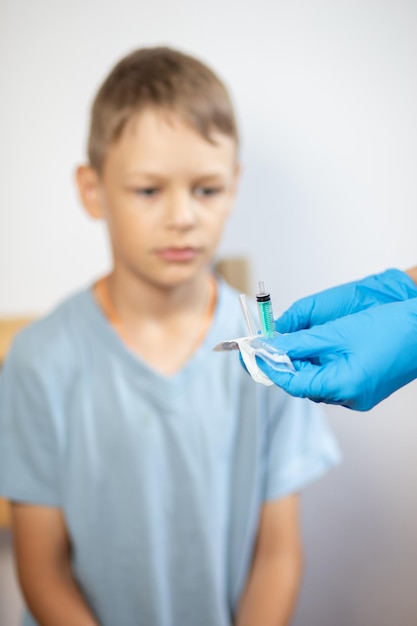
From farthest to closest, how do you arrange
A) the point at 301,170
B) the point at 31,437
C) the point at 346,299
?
the point at 301,170 → the point at 31,437 → the point at 346,299

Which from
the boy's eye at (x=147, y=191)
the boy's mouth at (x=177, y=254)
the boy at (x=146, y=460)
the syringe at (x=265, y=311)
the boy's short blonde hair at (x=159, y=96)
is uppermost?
the boy's short blonde hair at (x=159, y=96)

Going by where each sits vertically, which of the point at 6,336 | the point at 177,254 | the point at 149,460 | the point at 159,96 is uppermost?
the point at 159,96

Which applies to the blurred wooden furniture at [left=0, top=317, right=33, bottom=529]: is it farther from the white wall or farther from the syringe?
the syringe

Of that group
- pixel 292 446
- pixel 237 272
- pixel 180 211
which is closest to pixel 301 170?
pixel 237 272

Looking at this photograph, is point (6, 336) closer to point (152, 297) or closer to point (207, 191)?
point (152, 297)

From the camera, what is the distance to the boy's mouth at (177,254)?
0.84 m

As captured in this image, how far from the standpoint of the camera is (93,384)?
0.90 meters

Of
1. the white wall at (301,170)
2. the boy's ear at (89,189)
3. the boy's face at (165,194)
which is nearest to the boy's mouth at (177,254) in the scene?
the boy's face at (165,194)

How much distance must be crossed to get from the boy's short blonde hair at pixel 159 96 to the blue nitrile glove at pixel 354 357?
0.31m

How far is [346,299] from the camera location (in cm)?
75

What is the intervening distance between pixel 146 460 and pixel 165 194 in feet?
1.08

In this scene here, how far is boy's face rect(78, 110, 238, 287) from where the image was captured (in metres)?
0.80

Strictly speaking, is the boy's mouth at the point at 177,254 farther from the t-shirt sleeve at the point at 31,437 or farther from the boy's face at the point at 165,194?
the t-shirt sleeve at the point at 31,437

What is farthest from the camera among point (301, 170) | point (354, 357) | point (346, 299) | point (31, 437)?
point (301, 170)
